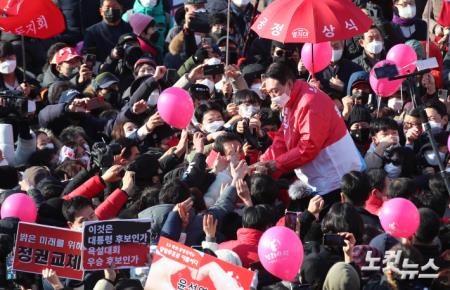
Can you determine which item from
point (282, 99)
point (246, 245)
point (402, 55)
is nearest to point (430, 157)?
point (402, 55)

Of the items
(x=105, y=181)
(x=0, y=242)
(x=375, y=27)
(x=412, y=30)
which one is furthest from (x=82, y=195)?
(x=412, y=30)

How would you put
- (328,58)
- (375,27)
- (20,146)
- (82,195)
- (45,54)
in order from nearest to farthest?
(82,195), (20,146), (328,58), (375,27), (45,54)

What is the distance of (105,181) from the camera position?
11.7 meters

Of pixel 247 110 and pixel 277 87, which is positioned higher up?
pixel 277 87

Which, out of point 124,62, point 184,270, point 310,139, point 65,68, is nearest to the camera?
point 184,270

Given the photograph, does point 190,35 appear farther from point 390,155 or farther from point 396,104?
point 390,155

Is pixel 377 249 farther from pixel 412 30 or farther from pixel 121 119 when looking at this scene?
pixel 412 30

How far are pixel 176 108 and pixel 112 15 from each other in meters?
4.54

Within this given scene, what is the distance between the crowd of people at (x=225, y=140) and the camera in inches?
408

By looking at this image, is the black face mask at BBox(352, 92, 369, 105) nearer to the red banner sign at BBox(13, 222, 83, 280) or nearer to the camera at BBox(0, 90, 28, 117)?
the camera at BBox(0, 90, 28, 117)

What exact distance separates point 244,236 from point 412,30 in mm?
6982

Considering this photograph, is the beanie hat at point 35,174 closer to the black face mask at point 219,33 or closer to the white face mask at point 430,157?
the white face mask at point 430,157

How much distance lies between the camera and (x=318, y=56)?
46.5 ft

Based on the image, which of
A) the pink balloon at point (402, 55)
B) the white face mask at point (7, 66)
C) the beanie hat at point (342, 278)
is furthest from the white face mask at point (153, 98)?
the beanie hat at point (342, 278)
